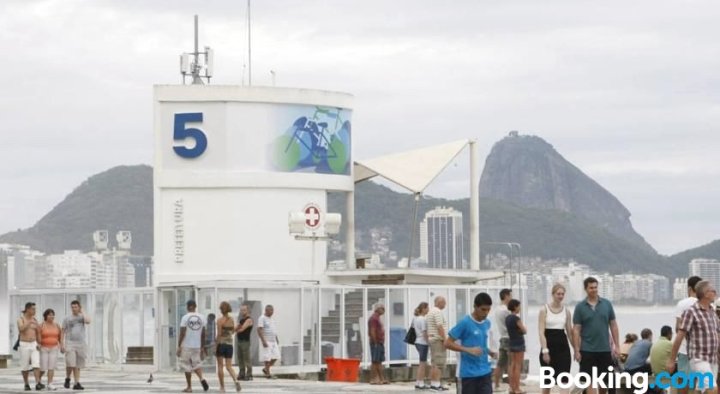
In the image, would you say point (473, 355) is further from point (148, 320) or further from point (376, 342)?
point (148, 320)

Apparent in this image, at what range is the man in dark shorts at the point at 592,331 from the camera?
62.0ft

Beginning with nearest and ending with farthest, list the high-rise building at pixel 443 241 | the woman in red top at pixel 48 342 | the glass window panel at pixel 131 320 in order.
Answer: the woman in red top at pixel 48 342
the glass window panel at pixel 131 320
the high-rise building at pixel 443 241

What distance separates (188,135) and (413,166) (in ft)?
20.2

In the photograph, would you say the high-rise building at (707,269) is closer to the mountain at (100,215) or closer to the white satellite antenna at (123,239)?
the mountain at (100,215)

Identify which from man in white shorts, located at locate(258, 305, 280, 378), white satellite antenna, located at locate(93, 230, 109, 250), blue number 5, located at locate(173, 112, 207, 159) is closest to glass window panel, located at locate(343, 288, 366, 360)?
man in white shorts, located at locate(258, 305, 280, 378)

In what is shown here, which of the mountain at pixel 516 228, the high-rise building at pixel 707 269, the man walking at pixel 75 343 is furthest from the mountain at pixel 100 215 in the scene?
the man walking at pixel 75 343

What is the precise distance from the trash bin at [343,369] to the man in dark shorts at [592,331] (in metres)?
12.2

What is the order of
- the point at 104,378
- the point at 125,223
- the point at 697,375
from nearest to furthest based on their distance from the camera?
the point at 697,375 → the point at 104,378 → the point at 125,223

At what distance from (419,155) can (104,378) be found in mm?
12768

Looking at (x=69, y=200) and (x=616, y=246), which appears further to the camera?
(x=616, y=246)

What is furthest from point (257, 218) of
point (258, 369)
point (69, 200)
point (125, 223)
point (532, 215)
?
point (532, 215)

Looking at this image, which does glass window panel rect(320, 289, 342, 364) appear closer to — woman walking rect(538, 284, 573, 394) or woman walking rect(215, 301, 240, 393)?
woman walking rect(215, 301, 240, 393)

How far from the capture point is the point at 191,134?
122ft

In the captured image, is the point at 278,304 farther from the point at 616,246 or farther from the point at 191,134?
the point at 616,246
